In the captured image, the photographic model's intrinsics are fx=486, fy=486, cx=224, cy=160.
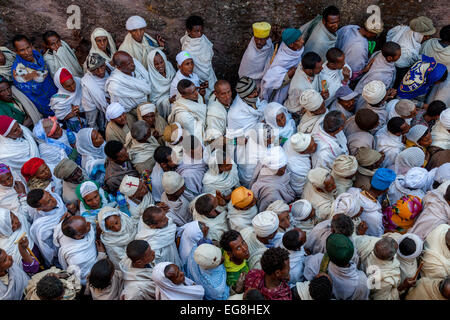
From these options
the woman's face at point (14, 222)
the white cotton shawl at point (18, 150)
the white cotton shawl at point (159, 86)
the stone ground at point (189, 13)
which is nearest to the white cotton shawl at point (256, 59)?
the stone ground at point (189, 13)

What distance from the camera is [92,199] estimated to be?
5973mm

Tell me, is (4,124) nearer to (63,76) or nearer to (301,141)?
(63,76)

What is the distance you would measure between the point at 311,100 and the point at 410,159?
150 centimetres

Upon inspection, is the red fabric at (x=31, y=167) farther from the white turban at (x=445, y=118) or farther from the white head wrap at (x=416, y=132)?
the white turban at (x=445, y=118)

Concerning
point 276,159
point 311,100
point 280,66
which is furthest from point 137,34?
point 276,159

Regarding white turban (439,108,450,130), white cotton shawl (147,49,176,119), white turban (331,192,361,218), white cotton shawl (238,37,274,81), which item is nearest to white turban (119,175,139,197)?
white cotton shawl (147,49,176,119)

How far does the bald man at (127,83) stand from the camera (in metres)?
7.14

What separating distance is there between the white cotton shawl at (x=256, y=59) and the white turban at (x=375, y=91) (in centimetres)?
173

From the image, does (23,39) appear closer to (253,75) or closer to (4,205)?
(4,205)

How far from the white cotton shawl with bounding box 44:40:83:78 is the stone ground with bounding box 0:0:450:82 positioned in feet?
1.60

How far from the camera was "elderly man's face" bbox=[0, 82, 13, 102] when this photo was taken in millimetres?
7305

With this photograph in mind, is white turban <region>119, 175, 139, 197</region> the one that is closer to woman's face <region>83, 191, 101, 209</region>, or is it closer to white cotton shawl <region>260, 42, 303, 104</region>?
woman's face <region>83, 191, 101, 209</region>

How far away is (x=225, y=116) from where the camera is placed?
7.23 m

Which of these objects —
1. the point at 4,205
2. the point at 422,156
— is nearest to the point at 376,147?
the point at 422,156
